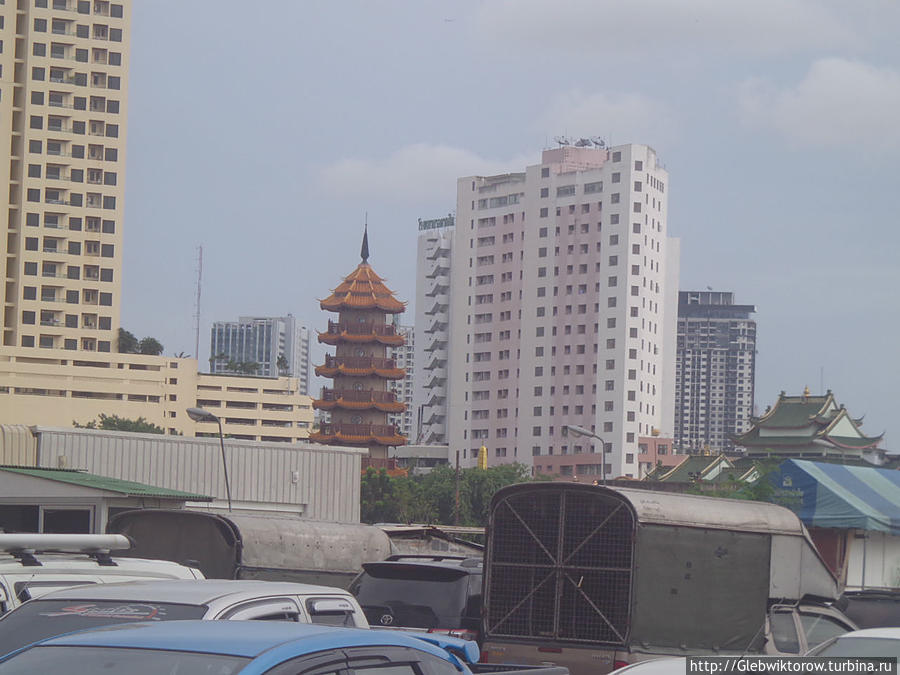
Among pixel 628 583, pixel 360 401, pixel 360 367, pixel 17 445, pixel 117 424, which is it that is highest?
pixel 360 367

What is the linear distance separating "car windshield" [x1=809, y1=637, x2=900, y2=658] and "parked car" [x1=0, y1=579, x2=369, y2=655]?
329 cm

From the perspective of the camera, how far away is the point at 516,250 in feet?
465

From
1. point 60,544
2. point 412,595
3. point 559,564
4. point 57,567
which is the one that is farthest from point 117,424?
point 60,544

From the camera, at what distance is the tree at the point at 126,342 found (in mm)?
120125

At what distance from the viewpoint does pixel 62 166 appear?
373ft

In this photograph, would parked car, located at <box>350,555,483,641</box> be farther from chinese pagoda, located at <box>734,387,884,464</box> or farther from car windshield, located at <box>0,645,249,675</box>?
chinese pagoda, located at <box>734,387,884,464</box>

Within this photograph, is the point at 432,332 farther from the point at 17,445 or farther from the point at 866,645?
the point at 866,645

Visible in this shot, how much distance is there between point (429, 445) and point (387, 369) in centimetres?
5122

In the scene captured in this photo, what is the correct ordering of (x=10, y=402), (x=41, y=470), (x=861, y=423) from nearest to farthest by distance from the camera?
(x=41, y=470), (x=861, y=423), (x=10, y=402)

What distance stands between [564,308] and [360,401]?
42.0 m

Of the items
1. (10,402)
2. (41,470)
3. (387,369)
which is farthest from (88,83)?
(41,470)

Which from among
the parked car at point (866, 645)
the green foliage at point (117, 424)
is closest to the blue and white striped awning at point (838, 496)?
the parked car at point (866, 645)

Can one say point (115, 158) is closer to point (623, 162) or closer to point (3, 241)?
point (3, 241)

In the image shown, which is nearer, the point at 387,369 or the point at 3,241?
the point at 387,369
